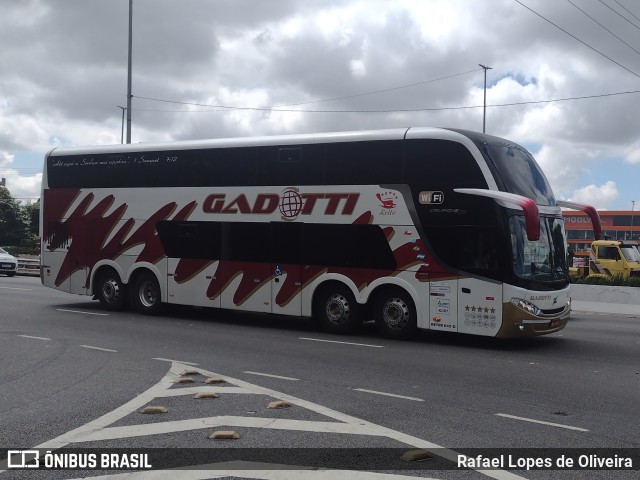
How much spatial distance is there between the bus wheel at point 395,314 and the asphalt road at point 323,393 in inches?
10.6

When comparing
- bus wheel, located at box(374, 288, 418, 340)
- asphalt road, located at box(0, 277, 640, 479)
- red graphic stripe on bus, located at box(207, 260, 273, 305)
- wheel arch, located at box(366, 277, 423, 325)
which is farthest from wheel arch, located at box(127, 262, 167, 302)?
bus wheel, located at box(374, 288, 418, 340)

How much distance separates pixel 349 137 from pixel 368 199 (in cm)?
133

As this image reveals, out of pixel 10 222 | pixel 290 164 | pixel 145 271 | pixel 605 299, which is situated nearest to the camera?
pixel 290 164

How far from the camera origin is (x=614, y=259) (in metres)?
32.3

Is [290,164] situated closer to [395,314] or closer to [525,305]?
[395,314]

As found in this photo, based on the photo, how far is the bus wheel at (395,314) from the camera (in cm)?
1466

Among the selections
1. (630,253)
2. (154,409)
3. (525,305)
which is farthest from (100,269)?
(630,253)

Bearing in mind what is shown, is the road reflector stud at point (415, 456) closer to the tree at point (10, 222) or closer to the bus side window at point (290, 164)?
the bus side window at point (290, 164)

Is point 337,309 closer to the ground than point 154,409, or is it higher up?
higher up

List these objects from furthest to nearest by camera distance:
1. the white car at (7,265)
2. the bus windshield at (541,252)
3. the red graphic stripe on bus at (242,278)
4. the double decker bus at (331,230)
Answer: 1. the white car at (7,265)
2. the red graphic stripe on bus at (242,278)
3. the double decker bus at (331,230)
4. the bus windshield at (541,252)

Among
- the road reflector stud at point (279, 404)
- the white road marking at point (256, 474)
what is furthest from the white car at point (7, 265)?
the white road marking at point (256, 474)

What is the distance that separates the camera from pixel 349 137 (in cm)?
1531

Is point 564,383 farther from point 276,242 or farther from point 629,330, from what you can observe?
point 629,330

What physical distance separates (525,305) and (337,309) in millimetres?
3844
